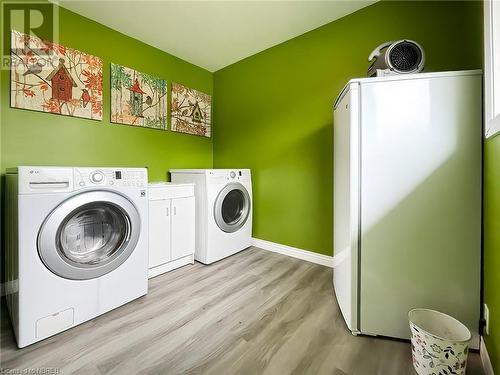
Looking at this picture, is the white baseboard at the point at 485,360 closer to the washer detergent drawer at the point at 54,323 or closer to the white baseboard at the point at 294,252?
the white baseboard at the point at 294,252

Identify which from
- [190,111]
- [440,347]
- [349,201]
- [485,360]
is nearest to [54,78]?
[190,111]

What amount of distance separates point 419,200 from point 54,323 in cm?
197

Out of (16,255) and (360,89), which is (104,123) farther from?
(360,89)

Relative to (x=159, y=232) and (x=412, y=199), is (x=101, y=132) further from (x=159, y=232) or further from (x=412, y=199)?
(x=412, y=199)

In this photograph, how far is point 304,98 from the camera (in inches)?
83.7

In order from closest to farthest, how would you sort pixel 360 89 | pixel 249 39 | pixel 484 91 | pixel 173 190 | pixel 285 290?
pixel 484 91 → pixel 360 89 → pixel 285 290 → pixel 173 190 → pixel 249 39

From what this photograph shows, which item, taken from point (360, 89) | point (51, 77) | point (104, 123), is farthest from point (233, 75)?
point (360, 89)

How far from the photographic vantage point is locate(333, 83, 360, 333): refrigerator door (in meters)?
1.12

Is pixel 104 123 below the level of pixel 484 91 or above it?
above

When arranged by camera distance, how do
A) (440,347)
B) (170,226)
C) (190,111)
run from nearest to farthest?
(440,347), (170,226), (190,111)

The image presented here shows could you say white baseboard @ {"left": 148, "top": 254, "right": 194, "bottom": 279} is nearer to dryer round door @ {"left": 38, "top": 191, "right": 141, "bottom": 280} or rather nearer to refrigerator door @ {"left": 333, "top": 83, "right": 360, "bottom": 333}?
dryer round door @ {"left": 38, "top": 191, "right": 141, "bottom": 280}

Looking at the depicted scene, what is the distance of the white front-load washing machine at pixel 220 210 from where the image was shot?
2012mm

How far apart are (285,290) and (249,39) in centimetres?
241

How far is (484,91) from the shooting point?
97cm
